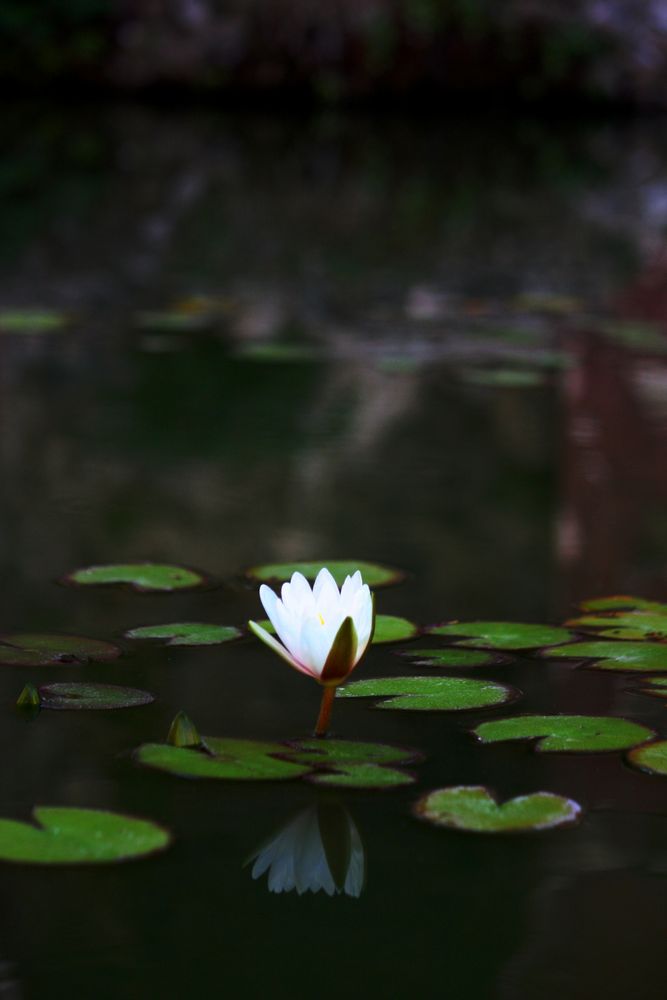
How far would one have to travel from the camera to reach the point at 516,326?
9.45ft

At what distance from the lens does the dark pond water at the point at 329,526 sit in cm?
70

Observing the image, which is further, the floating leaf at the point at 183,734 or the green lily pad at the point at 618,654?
the green lily pad at the point at 618,654

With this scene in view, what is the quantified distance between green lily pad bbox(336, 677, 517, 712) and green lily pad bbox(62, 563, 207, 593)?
281 millimetres

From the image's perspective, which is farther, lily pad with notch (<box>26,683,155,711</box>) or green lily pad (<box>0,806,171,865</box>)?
lily pad with notch (<box>26,683,155,711</box>)

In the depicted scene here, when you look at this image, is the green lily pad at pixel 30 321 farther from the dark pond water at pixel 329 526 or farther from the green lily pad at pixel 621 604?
the green lily pad at pixel 621 604

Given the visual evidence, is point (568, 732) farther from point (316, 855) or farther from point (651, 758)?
point (316, 855)

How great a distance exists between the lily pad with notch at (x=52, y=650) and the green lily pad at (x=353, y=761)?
214mm

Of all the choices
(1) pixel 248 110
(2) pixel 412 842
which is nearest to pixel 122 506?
(2) pixel 412 842

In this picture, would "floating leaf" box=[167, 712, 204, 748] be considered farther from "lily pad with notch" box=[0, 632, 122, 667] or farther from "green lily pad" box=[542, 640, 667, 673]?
"green lily pad" box=[542, 640, 667, 673]

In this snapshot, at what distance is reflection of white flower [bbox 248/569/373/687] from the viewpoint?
2.93 feet

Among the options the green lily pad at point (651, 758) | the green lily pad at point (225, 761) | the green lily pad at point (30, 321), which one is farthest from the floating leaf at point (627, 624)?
the green lily pad at point (30, 321)

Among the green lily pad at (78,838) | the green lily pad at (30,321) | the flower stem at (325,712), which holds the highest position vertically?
the green lily pad at (30,321)

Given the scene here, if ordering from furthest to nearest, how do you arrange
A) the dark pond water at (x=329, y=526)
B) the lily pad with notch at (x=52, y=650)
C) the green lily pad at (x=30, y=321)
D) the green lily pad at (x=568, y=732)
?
1. the green lily pad at (x=30, y=321)
2. the lily pad with notch at (x=52, y=650)
3. the green lily pad at (x=568, y=732)
4. the dark pond water at (x=329, y=526)

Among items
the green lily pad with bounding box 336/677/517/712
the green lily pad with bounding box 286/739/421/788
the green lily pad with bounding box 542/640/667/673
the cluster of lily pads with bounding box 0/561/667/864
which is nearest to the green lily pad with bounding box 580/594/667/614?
the cluster of lily pads with bounding box 0/561/667/864
